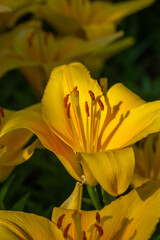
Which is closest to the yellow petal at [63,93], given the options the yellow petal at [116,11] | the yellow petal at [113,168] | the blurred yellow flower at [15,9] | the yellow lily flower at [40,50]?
the yellow petal at [113,168]

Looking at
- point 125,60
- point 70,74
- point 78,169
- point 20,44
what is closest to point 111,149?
point 78,169

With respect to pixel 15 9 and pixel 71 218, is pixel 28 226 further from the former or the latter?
pixel 15 9

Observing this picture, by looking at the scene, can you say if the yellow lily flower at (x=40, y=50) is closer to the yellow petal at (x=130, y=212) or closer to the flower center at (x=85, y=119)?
the flower center at (x=85, y=119)

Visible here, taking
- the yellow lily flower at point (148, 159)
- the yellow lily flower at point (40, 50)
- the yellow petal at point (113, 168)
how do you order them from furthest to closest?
1. the yellow lily flower at point (40, 50)
2. the yellow lily flower at point (148, 159)
3. the yellow petal at point (113, 168)

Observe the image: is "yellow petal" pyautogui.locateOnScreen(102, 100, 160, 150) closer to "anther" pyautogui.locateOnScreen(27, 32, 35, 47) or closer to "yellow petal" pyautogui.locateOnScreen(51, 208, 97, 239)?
"yellow petal" pyautogui.locateOnScreen(51, 208, 97, 239)

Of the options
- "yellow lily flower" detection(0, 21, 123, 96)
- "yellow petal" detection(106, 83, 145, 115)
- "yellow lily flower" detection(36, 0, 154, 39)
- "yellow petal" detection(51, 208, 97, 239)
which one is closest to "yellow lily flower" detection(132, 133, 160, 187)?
"yellow petal" detection(106, 83, 145, 115)

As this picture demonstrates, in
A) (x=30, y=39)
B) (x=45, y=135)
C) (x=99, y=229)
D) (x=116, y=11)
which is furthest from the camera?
(x=116, y=11)

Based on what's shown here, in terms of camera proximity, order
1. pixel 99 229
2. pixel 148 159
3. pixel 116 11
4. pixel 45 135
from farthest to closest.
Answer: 1. pixel 116 11
2. pixel 148 159
3. pixel 45 135
4. pixel 99 229

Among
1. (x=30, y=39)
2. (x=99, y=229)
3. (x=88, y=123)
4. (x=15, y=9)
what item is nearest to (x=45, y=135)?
(x=88, y=123)
